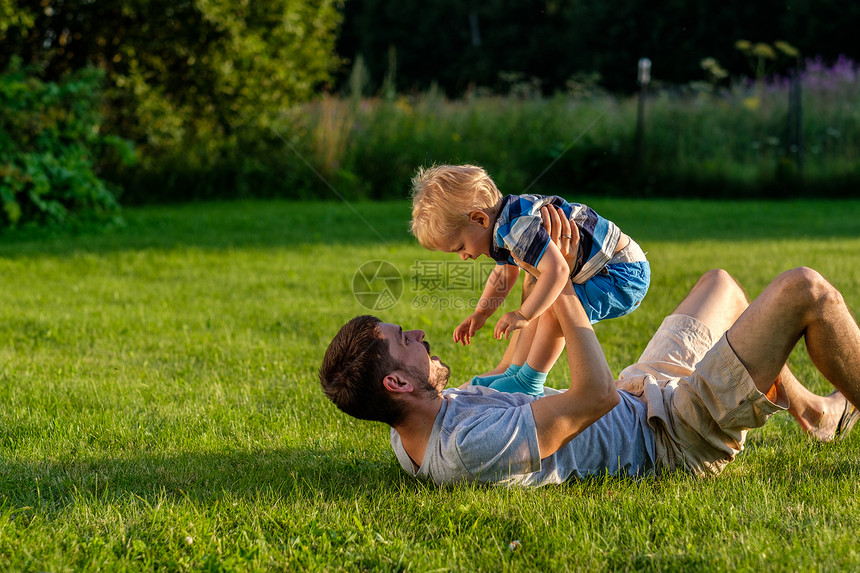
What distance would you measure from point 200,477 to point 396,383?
94 centimetres

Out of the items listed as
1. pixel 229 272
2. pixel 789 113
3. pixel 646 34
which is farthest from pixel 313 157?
pixel 646 34

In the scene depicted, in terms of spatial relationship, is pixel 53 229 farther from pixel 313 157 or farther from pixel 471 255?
pixel 471 255

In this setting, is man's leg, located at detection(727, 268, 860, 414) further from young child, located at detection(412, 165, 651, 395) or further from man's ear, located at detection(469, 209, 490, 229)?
man's ear, located at detection(469, 209, 490, 229)

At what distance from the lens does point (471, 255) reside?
3.62 m

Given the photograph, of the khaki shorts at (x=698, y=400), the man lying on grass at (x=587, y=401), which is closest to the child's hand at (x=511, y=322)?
the man lying on grass at (x=587, y=401)

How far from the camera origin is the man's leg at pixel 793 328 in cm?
263

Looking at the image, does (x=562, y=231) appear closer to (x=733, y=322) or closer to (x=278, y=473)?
(x=733, y=322)

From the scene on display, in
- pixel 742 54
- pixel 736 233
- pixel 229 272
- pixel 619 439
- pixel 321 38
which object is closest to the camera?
pixel 619 439

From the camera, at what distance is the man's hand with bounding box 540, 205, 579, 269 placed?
3275mm

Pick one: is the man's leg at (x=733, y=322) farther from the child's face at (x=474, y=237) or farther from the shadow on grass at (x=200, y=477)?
the shadow on grass at (x=200, y=477)

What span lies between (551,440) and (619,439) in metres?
0.39

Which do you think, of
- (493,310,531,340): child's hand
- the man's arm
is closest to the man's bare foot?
(493,310,531,340): child's hand

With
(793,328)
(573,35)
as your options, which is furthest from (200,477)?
(573,35)

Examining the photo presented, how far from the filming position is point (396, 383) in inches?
105
